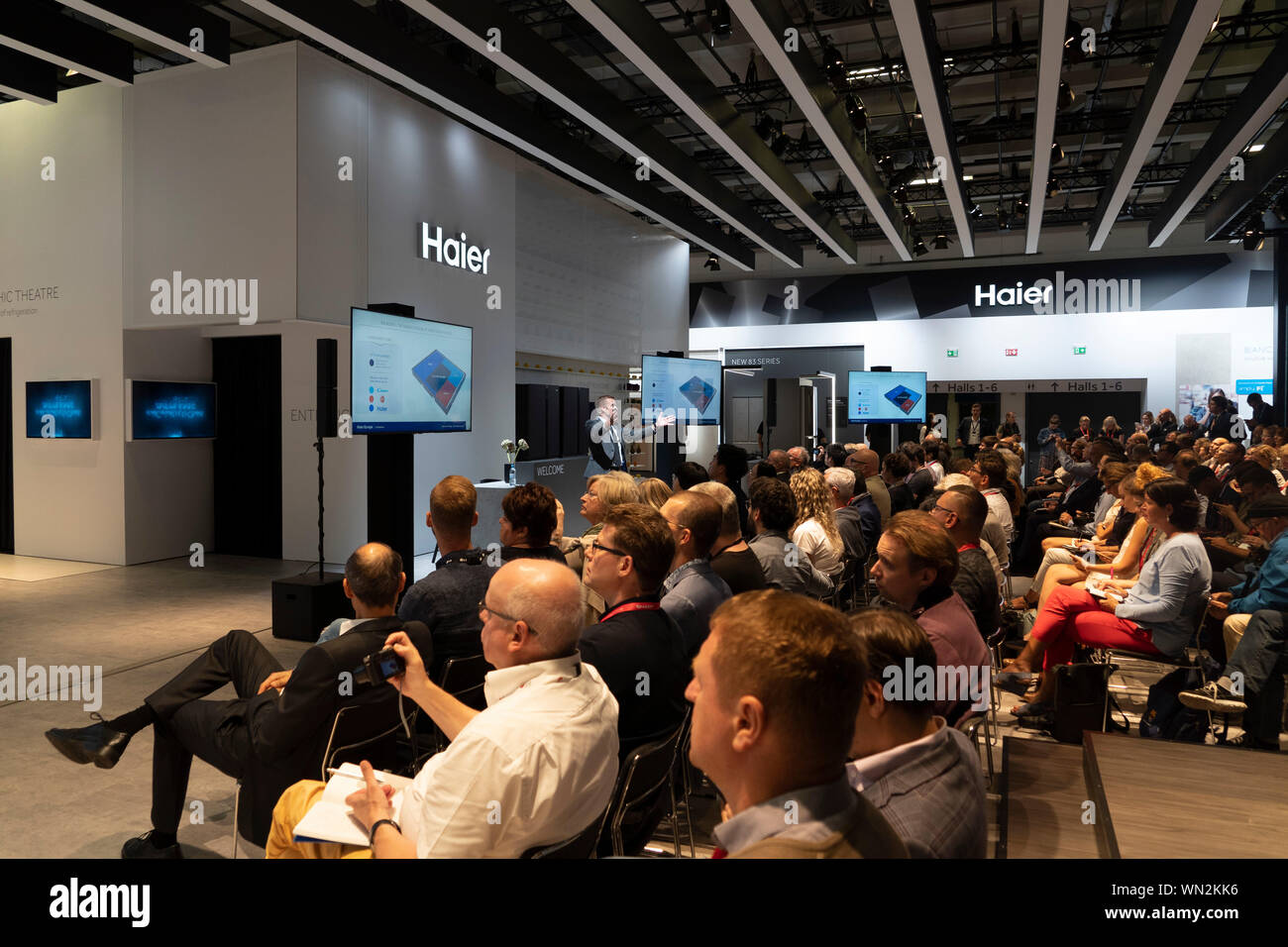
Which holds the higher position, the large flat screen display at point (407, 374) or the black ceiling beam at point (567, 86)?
the black ceiling beam at point (567, 86)

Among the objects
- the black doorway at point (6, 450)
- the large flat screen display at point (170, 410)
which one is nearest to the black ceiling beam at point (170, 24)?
the large flat screen display at point (170, 410)

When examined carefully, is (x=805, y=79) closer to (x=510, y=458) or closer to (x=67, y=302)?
(x=510, y=458)

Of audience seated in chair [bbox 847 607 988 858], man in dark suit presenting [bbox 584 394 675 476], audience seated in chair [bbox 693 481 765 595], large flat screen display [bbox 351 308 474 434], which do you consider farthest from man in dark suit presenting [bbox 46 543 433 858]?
man in dark suit presenting [bbox 584 394 675 476]

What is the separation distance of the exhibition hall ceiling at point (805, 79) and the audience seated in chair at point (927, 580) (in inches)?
177

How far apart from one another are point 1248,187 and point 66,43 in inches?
492

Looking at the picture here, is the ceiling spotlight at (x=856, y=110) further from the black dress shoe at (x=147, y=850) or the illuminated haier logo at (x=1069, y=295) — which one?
the illuminated haier logo at (x=1069, y=295)

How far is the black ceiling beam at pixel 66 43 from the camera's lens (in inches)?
245

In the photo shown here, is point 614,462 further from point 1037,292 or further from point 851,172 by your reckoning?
point 1037,292

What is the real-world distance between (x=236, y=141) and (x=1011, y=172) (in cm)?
1060

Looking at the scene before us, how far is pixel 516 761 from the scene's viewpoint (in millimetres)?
1708

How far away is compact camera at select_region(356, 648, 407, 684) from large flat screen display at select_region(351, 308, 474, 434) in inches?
139

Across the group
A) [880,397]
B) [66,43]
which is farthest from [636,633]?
[880,397]

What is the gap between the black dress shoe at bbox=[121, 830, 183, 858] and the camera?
2869 millimetres
